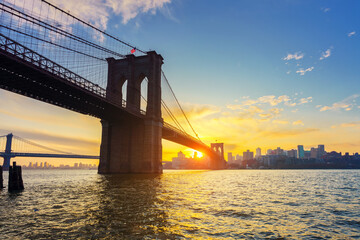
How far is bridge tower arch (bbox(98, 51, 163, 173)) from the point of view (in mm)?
47094

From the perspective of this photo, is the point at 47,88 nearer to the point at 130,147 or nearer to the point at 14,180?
the point at 14,180

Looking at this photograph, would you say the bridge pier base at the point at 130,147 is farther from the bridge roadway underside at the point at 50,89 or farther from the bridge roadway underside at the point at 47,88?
the bridge roadway underside at the point at 47,88

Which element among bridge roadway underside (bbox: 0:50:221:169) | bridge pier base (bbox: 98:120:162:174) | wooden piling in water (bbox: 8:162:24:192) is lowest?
wooden piling in water (bbox: 8:162:24:192)

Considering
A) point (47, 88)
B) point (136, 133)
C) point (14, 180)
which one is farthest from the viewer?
point (136, 133)

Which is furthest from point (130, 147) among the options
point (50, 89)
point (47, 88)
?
point (47, 88)

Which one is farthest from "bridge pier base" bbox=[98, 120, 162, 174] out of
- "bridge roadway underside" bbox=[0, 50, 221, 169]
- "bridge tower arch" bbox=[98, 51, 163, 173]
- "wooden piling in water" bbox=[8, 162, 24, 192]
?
"wooden piling in water" bbox=[8, 162, 24, 192]

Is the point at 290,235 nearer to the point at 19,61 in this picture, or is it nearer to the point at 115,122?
the point at 19,61

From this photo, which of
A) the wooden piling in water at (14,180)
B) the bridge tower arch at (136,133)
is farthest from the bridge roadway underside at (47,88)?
the wooden piling in water at (14,180)

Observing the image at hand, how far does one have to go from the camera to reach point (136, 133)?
49031mm

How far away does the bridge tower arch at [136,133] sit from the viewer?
155 feet

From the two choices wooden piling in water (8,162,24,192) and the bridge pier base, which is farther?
the bridge pier base

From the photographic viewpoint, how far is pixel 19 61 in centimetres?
2420

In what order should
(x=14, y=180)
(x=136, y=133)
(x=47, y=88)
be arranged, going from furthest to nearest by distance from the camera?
1. (x=136, y=133)
2. (x=47, y=88)
3. (x=14, y=180)

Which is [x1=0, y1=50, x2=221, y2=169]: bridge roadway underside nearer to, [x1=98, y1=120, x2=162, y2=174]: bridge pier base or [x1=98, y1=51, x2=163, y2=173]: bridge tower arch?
[x1=98, y1=51, x2=163, y2=173]: bridge tower arch
